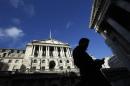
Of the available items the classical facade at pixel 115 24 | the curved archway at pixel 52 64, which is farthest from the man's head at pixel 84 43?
the curved archway at pixel 52 64

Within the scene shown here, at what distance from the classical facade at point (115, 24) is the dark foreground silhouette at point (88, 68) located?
1643 cm

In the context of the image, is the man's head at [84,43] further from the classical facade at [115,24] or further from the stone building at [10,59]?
the stone building at [10,59]

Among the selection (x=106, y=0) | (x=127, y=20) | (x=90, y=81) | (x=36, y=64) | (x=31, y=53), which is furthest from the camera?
(x=31, y=53)

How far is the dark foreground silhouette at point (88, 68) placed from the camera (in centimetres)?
410

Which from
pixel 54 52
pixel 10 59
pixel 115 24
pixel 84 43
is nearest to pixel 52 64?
pixel 54 52

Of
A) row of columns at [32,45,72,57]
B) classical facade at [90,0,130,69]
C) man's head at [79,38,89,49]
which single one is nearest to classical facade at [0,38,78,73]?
row of columns at [32,45,72,57]

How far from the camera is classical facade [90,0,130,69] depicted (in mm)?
22078

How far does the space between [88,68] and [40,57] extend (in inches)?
2032

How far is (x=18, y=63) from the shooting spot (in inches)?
2135

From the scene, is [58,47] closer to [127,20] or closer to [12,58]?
[12,58]

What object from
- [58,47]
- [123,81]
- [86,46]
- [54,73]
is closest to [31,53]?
[58,47]

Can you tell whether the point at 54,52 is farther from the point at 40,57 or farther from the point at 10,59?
the point at 10,59

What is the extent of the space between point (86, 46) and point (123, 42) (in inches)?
827

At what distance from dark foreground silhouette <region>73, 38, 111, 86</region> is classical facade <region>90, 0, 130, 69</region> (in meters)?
16.4
